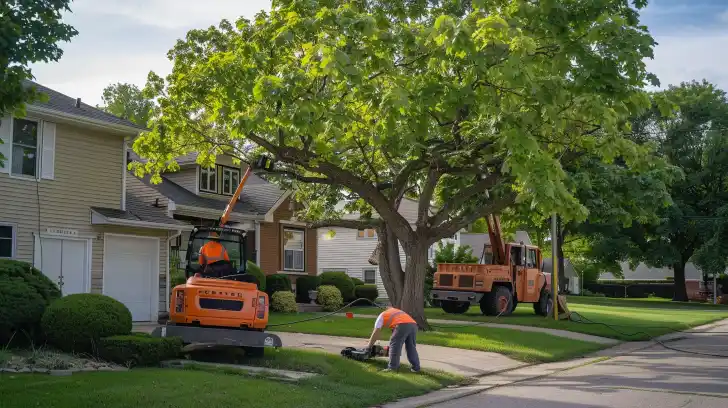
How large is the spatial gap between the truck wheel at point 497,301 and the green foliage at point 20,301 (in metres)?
16.5

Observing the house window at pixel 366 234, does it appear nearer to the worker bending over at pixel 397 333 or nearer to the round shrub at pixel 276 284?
the round shrub at pixel 276 284

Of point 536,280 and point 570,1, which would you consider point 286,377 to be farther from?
point 536,280

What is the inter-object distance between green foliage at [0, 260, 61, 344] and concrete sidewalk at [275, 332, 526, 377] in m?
5.10

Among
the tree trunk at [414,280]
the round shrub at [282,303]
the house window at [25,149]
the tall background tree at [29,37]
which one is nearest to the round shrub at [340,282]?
the round shrub at [282,303]

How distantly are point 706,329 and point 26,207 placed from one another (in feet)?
74.9

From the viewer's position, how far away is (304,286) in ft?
104

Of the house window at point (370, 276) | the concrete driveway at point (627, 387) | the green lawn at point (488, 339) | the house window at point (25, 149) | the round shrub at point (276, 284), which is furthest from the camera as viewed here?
the house window at point (370, 276)

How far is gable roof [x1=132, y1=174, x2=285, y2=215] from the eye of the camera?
93.1ft

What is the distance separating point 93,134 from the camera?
22062 millimetres

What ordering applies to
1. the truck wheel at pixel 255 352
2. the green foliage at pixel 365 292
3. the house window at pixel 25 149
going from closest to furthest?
the truck wheel at pixel 255 352 < the house window at pixel 25 149 < the green foliage at pixel 365 292

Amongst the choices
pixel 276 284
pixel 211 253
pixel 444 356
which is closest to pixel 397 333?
pixel 211 253

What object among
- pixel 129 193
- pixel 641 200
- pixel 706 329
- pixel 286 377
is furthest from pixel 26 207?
pixel 706 329

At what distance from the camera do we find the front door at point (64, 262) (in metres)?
20.4

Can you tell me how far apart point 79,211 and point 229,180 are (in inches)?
418
